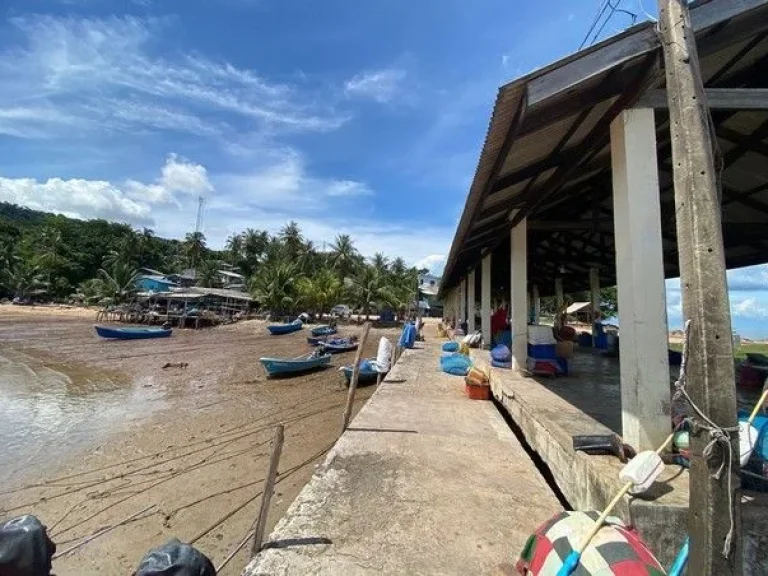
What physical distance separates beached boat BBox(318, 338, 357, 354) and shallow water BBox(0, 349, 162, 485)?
9204 mm

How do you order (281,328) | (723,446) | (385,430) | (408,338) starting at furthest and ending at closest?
(281,328) → (408,338) → (385,430) → (723,446)

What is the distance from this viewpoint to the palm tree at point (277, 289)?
4000 cm

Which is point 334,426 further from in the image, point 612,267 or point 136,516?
point 612,267

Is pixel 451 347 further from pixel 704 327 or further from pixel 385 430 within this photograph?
pixel 704 327

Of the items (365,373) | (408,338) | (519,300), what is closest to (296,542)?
(519,300)

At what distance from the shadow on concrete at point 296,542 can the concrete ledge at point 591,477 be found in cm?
185

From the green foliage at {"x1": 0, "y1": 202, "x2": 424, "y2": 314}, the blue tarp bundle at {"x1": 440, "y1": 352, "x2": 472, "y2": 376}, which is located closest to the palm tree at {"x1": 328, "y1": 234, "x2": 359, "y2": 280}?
the green foliage at {"x1": 0, "y1": 202, "x2": 424, "y2": 314}

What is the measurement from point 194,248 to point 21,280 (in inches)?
806

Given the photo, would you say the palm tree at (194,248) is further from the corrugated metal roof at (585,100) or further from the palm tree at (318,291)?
the corrugated metal roof at (585,100)

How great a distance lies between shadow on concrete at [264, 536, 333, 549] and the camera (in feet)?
8.91

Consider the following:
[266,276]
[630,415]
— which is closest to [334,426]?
[630,415]

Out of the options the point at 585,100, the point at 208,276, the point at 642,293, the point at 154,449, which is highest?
the point at 208,276

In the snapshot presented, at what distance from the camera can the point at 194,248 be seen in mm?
63531

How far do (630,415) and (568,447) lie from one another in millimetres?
557
